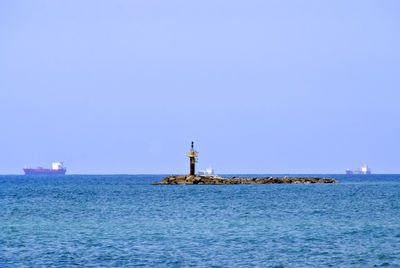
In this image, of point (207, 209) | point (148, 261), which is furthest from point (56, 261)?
point (207, 209)

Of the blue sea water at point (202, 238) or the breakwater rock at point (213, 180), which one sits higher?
the breakwater rock at point (213, 180)

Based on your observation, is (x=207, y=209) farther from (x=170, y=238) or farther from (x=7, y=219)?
(x=170, y=238)

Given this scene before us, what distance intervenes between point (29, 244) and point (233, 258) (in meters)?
13.1

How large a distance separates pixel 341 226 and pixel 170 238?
47.7ft

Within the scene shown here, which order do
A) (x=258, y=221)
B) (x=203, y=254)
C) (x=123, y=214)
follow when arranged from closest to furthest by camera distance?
(x=203, y=254)
(x=258, y=221)
(x=123, y=214)

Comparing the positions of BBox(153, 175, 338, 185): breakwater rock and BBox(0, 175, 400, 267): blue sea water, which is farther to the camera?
BBox(153, 175, 338, 185): breakwater rock

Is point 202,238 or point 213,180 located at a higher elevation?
point 213,180

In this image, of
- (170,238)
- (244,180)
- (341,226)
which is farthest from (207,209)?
(244,180)

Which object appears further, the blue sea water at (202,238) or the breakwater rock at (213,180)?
the breakwater rock at (213,180)

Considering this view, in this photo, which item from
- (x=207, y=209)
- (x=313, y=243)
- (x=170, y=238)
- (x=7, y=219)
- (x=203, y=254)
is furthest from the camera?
(x=207, y=209)

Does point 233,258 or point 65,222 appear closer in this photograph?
point 233,258

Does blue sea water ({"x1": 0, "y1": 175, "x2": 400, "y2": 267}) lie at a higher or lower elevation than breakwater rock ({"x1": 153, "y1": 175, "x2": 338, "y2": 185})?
lower

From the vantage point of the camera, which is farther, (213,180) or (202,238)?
(213,180)

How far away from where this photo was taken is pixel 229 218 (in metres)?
53.4
